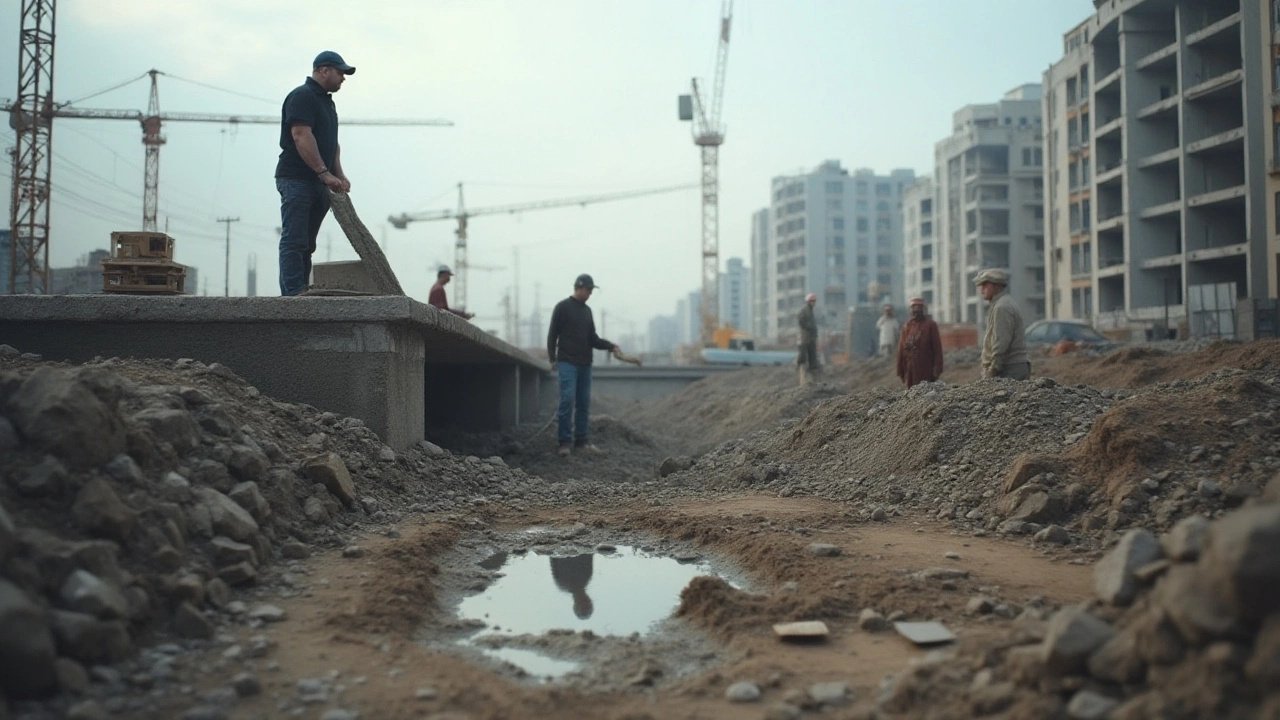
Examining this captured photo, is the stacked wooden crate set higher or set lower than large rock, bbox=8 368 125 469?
higher

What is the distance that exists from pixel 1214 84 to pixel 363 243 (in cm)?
4191

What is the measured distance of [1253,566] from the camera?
2514 millimetres

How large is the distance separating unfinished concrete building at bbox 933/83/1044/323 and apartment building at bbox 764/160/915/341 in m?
35.9

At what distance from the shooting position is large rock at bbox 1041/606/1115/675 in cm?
292

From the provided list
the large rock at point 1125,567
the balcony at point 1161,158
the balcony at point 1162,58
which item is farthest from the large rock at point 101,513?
the balcony at point 1162,58

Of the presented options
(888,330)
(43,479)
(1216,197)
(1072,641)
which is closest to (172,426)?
(43,479)

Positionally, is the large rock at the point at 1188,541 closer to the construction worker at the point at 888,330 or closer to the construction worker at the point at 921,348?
the construction worker at the point at 921,348

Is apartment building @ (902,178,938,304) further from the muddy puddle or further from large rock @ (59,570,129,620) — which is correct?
large rock @ (59,570,129,620)

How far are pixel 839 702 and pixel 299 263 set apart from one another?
6.13 meters

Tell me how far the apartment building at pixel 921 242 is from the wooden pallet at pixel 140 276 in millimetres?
85275

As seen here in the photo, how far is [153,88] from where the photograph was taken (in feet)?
201

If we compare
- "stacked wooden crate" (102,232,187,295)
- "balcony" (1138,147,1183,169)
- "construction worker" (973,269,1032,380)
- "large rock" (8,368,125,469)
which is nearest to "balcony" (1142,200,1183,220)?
"balcony" (1138,147,1183,169)

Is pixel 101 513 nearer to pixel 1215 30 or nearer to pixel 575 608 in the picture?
pixel 575 608

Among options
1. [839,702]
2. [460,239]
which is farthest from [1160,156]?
[460,239]
